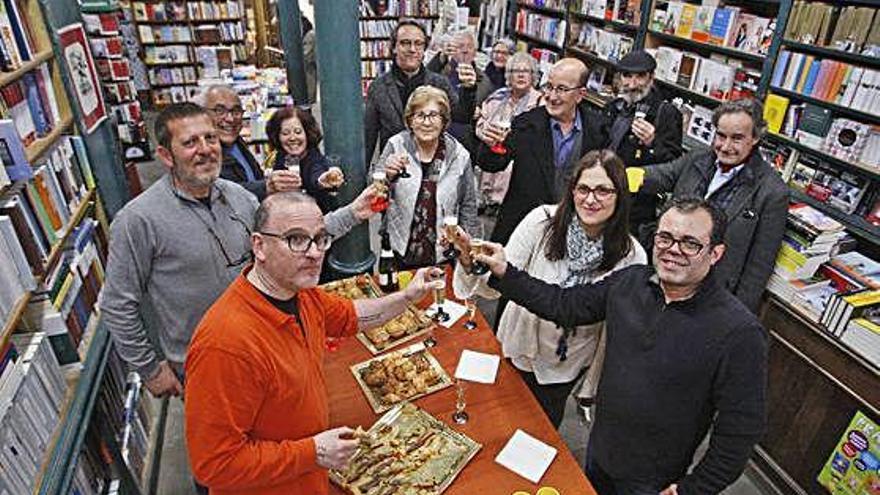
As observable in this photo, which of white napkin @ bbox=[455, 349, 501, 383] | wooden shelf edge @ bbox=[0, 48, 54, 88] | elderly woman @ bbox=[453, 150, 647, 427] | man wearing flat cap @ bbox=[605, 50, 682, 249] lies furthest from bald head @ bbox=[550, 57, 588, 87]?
wooden shelf edge @ bbox=[0, 48, 54, 88]

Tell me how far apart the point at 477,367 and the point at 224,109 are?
1.87 meters

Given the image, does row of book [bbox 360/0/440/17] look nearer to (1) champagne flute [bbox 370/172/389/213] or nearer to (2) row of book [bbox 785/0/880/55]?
(2) row of book [bbox 785/0/880/55]

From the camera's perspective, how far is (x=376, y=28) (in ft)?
30.5

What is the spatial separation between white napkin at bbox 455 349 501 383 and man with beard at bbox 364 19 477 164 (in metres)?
2.00

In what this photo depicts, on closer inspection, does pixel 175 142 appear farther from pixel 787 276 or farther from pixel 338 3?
pixel 787 276

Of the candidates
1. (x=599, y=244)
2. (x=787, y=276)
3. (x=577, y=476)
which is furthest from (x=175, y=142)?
(x=787, y=276)

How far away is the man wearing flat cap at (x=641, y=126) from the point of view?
3.66m

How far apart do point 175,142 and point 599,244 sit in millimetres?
1716

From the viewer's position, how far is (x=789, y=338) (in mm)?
2996

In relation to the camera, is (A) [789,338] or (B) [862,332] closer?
(B) [862,332]

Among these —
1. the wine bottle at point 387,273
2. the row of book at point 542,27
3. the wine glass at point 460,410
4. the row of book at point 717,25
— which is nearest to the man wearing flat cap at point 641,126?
the row of book at point 717,25

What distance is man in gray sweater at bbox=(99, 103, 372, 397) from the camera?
2.06 meters

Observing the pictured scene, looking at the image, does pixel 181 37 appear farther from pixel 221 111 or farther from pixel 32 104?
pixel 32 104

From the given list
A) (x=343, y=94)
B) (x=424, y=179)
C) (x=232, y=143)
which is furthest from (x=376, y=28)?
(x=424, y=179)
